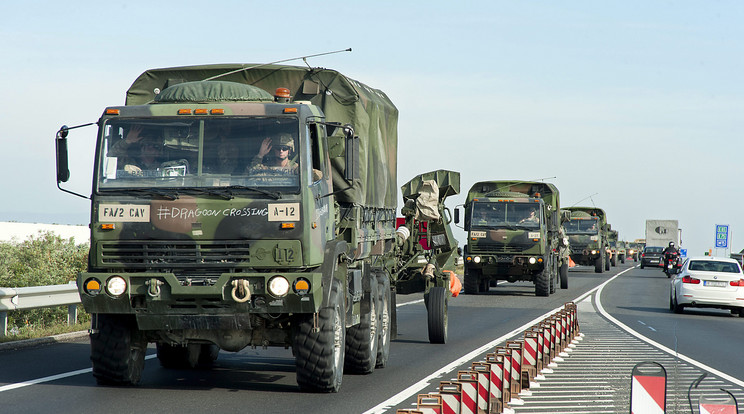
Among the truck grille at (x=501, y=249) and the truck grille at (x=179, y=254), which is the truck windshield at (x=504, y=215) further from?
the truck grille at (x=179, y=254)

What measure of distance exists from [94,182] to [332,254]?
242 cm

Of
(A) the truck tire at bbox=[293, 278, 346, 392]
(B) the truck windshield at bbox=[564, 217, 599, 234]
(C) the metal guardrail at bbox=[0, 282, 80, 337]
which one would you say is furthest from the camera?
(B) the truck windshield at bbox=[564, 217, 599, 234]

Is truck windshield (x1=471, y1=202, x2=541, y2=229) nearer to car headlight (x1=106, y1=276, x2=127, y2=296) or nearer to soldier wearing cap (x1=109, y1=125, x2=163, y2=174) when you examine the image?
soldier wearing cap (x1=109, y1=125, x2=163, y2=174)

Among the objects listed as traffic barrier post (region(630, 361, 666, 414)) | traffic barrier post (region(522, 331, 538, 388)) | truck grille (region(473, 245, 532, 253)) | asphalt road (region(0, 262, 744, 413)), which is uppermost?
truck grille (region(473, 245, 532, 253))

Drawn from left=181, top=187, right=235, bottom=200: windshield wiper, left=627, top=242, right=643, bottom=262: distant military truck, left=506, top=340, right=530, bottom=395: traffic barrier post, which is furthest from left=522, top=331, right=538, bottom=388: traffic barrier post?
left=627, top=242, right=643, bottom=262: distant military truck

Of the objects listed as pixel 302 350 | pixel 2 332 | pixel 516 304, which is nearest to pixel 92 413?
pixel 302 350

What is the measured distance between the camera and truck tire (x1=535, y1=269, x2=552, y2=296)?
31734mm

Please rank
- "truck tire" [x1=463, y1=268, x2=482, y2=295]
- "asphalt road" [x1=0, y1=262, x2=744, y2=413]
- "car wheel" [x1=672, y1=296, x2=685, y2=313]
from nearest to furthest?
"asphalt road" [x1=0, y1=262, x2=744, y2=413] → "car wheel" [x1=672, y1=296, x2=685, y2=313] → "truck tire" [x1=463, y1=268, x2=482, y2=295]

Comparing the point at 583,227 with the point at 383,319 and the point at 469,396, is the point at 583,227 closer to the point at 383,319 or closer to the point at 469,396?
the point at 383,319

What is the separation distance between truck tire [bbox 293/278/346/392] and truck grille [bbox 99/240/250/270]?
962 mm

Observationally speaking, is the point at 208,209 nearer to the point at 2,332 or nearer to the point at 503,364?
the point at 503,364

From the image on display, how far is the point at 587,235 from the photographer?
53969 millimetres

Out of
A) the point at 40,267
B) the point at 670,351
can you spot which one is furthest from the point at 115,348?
the point at 40,267

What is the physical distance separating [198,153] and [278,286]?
1573 mm
